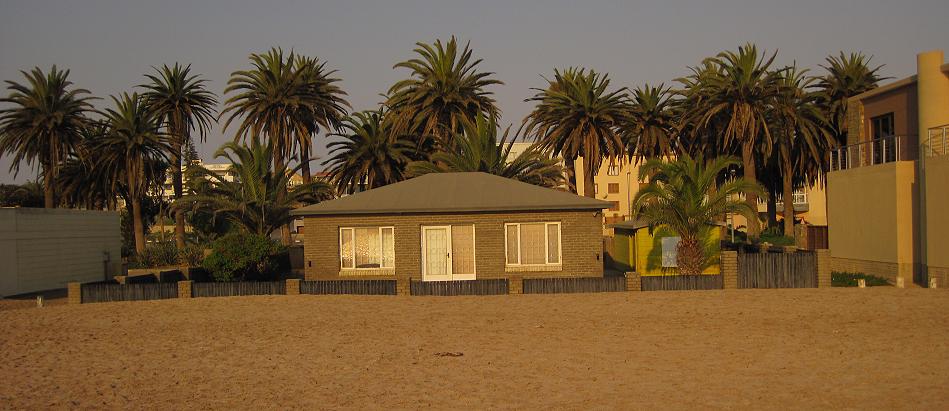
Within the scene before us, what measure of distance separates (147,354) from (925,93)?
951 inches

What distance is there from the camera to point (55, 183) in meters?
53.3

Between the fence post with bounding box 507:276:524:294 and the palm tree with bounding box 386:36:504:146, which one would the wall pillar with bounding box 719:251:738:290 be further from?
the palm tree with bounding box 386:36:504:146

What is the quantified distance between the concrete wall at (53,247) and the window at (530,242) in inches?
678

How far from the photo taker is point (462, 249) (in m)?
29.4

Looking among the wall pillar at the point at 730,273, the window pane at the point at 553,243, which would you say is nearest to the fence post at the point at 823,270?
the wall pillar at the point at 730,273

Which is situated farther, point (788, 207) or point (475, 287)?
point (788, 207)

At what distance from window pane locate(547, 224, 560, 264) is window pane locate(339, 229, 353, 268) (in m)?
6.55

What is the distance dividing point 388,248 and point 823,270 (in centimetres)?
1342

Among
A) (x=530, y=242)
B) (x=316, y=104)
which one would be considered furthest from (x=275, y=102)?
(x=530, y=242)

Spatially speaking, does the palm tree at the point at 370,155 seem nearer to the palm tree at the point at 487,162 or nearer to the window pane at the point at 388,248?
the palm tree at the point at 487,162

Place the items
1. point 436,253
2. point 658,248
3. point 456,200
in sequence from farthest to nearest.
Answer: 1. point 658,248
2. point 456,200
3. point 436,253

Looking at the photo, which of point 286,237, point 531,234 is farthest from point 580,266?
point 286,237

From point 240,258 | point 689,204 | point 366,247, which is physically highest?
point 689,204

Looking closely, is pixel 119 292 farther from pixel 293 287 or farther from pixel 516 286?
pixel 516 286
